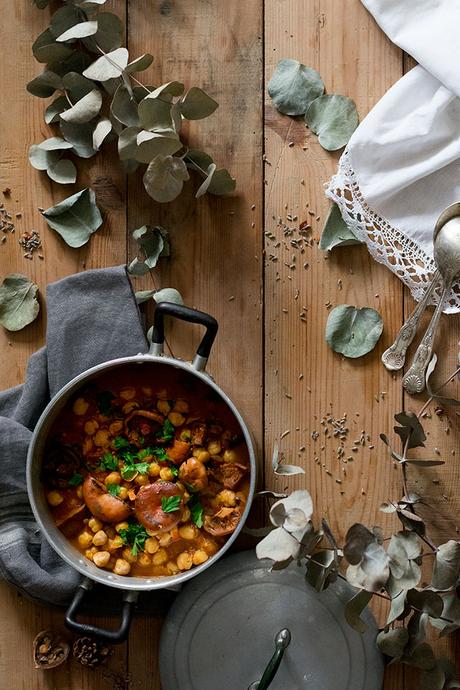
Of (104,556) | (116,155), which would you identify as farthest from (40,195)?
(104,556)

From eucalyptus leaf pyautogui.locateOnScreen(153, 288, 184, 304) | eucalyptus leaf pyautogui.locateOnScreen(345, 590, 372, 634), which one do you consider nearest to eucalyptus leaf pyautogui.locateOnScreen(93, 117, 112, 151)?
Answer: eucalyptus leaf pyautogui.locateOnScreen(153, 288, 184, 304)

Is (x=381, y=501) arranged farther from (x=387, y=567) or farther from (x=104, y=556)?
(x=104, y=556)

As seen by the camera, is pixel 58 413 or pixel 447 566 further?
pixel 58 413

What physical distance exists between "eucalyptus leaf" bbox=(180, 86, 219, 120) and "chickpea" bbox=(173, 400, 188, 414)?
0.37 metres

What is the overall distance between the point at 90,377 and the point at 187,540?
9.4 inches

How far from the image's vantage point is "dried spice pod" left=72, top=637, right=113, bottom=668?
4.00 feet

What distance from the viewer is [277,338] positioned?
123cm

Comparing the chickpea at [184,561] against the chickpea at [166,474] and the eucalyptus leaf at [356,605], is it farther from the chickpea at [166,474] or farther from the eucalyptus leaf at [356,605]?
the eucalyptus leaf at [356,605]

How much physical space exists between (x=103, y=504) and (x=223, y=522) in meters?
0.15

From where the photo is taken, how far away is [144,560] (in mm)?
1152

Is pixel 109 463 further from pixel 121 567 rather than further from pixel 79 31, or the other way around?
pixel 79 31

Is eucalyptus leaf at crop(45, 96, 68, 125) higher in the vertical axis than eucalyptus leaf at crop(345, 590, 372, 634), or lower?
higher

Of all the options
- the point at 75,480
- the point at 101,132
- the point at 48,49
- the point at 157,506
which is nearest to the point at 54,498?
the point at 75,480

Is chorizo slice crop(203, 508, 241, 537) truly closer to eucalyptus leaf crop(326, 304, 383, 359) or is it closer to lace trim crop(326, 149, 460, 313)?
eucalyptus leaf crop(326, 304, 383, 359)
